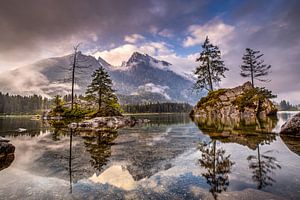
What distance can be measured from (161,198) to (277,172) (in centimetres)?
409

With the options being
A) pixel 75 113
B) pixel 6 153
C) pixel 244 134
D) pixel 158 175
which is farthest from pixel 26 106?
pixel 158 175

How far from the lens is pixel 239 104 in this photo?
41.4 meters

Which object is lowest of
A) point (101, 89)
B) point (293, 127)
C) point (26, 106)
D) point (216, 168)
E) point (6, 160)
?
point (6, 160)

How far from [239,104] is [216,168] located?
1516 inches

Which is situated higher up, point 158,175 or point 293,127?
point 293,127

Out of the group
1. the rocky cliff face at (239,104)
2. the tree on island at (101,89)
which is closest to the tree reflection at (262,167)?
the tree on island at (101,89)

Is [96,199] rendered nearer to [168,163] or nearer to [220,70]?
[168,163]

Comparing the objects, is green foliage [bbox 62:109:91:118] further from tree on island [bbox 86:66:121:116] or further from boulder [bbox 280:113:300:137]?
boulder [bbox 280:113:300:137]

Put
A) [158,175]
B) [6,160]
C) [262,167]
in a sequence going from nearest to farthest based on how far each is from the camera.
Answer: [158,175] < [262,167] < [6,160]

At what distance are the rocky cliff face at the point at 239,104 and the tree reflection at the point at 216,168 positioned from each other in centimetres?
3446

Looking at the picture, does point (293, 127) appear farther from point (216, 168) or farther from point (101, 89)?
point (101, 89)

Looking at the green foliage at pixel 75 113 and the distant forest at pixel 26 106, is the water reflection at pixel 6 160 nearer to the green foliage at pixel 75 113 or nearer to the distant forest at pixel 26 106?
the green foliage at pixel 75 113

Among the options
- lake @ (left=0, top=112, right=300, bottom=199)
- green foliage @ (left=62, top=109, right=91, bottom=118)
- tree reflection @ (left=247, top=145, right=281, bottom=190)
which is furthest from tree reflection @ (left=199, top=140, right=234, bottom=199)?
green foliage @ (left=62, top=109, right=91, bottom=118)

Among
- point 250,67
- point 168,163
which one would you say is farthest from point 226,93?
point 168,163
